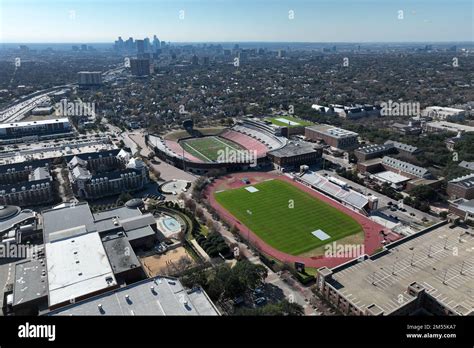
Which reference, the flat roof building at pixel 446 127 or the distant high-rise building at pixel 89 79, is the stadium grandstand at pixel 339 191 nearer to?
the flat roof building at pixel 446 127

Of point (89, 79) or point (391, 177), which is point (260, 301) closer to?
point (391, 177)

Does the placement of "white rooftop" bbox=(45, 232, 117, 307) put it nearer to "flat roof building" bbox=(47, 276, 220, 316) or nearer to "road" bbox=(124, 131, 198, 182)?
"flat roof building" bbox=(47, 276, 220, 316)

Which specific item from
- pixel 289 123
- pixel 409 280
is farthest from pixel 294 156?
pixel 409 280

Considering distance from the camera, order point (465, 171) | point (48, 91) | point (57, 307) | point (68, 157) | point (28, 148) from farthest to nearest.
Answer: point (48, 91) < point (28, 148) < point (68, 157) < point (465, 171) < point (57, 307)
